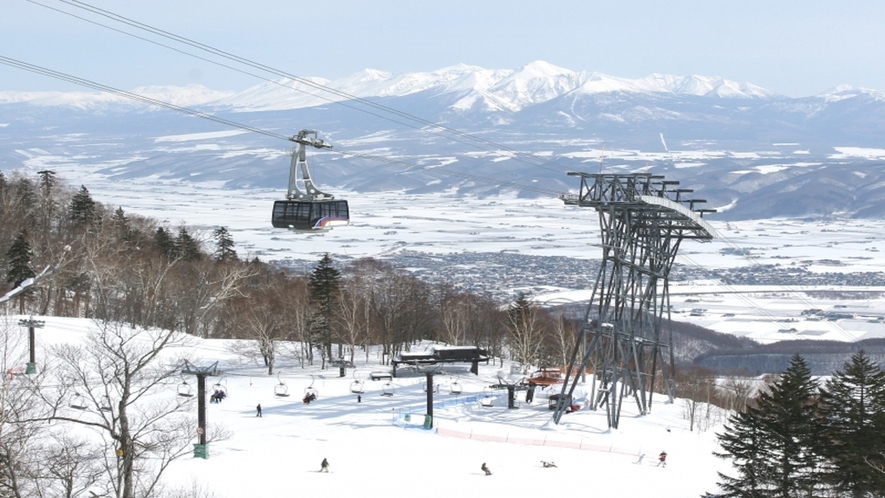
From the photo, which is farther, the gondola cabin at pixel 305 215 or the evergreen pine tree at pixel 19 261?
the evergreen pine tree at pixel 19 261

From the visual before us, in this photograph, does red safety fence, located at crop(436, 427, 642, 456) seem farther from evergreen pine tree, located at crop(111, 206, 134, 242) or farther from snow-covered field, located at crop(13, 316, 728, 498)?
evergreen pine tree, located at crop(111, 206, 134, 242)

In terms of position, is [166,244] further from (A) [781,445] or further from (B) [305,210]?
(A) [781,445]

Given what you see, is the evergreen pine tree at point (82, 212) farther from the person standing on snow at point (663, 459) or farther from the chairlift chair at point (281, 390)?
the person standing on snow at point (663, 459)

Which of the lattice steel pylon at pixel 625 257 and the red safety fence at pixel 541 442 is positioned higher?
the lattice steel pylon at pixel 625 257

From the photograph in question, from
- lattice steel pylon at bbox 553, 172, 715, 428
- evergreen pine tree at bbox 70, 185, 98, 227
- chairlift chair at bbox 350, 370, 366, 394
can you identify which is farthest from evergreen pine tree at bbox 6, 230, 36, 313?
lattice steel pylon at bbox 553, 172, 715, 428

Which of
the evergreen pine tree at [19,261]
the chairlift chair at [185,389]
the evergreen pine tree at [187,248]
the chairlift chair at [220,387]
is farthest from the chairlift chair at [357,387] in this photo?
the evergreen pine tree at [187,248]

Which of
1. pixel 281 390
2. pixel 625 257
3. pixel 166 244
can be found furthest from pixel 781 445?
pixel 166 244
